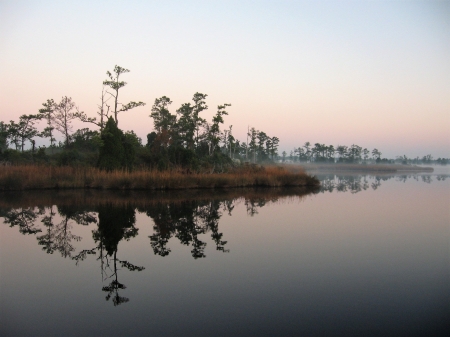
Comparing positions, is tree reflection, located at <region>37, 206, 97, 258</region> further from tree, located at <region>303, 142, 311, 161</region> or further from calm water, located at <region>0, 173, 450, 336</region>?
tree, located at <region>303, 142, 311, 161</region>

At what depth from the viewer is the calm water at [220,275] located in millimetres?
3176

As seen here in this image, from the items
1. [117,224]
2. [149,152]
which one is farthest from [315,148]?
[117,224]

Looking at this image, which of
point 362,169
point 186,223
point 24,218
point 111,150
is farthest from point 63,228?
point 362,169

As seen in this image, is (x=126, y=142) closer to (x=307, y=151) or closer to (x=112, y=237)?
(x=112, y=237)

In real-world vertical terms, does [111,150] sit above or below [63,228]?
above

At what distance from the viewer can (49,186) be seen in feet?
47.5

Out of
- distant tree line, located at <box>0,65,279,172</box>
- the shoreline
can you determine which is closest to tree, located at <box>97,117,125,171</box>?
distant tree line, located at <box>0,65,279,172</box>

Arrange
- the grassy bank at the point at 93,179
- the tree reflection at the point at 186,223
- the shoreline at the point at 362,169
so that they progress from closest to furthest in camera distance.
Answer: the tree reflection at the point at 186,223 < the grassy bank at the point at 93,179 < the shoreline at the point at 362,169

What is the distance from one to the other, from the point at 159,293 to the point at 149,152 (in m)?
17.7

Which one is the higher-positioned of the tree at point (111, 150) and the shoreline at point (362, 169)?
the tree at point (111, 150)

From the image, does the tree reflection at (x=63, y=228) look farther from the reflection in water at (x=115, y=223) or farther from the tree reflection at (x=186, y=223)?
the tree reflection at (x=186, y=223)

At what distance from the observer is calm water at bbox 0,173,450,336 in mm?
3176

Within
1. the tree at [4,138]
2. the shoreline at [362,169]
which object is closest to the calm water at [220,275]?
the tree at [4,138]

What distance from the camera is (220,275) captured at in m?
4.38
